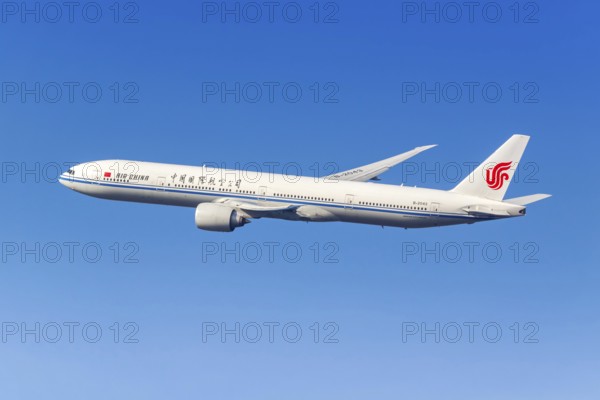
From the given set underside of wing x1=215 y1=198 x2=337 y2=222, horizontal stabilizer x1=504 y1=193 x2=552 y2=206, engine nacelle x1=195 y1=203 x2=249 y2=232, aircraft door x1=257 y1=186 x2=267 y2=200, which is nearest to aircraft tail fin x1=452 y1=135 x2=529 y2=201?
horizontal stabilizer x1=504 y1=193 x2=552 y2=206

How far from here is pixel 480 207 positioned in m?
67.4

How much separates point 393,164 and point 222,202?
59.3 ft

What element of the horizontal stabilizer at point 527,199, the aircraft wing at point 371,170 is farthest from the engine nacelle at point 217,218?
the horizontal stabilizer at point 527,199

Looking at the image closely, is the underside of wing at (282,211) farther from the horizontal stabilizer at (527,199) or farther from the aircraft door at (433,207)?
the horizontal stabilizer at (527,199)

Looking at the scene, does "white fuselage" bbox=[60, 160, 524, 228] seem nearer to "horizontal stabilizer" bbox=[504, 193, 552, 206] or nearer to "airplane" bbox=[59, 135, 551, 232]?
"airplane" bbox=[59, 135, 551, 232]

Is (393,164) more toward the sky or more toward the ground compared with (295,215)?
more toward the sky

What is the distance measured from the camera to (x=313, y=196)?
224ft

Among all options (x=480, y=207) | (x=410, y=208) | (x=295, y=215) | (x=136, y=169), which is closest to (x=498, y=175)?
(x=480, y=207)

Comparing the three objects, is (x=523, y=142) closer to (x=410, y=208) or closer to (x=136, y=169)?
(x=410, y=208)

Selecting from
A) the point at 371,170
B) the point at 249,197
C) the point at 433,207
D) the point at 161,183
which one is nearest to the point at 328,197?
the point at 249,197

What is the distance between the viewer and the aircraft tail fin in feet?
225

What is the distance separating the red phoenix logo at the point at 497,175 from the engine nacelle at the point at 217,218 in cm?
2089

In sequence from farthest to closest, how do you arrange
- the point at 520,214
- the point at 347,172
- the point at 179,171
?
the point at 347,172, the point at 179,171, the point at 520,214

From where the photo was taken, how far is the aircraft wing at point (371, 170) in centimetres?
7694
